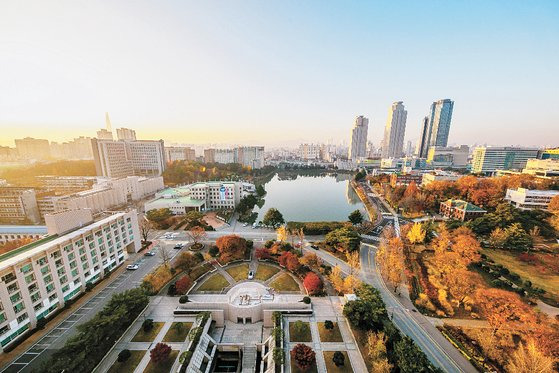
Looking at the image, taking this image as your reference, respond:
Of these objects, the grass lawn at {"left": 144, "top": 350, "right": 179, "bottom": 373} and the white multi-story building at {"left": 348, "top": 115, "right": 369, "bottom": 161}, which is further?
the white multi-story building at {"left": 348, "top": 115, "right": 369, "bottom": 161}

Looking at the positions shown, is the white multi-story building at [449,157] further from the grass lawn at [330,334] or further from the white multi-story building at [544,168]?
the grass lawn at [330,334]

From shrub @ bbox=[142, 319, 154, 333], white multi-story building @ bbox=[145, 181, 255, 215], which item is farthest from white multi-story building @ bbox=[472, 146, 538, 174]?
shrub @ bbox=[142, 319, 154, 333]

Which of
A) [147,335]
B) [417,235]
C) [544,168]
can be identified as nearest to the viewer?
[147,335]

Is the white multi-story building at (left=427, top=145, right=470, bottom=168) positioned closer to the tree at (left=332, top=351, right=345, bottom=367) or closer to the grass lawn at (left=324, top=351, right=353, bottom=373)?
the grass lawn at (left=324, top=351, right=353, bottom=373)

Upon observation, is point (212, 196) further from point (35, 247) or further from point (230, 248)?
point (35, 247)

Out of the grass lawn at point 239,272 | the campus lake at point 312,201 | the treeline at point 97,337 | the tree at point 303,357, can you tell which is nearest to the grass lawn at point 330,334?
the tree at point 303,357

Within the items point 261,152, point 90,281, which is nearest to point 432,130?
point 261,152

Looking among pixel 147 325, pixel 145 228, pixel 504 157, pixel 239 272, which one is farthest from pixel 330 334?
pixel 504 157

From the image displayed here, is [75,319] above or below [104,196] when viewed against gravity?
below
